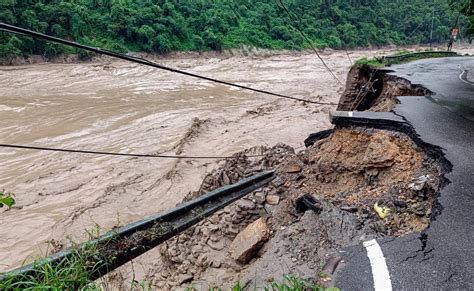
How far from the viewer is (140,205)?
8.63 m

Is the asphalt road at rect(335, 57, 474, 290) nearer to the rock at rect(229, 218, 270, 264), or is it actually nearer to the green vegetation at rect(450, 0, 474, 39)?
the rock at rect(229, 218, 270, 264)

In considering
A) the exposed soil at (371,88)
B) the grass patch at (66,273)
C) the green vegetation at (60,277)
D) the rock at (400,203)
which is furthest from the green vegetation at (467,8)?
the green vegetation at (60,277)

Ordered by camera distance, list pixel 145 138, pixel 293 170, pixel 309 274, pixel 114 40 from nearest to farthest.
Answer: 1. pixel 309 274
2. pixel 293 170
3. pixel 145 138
4. pixel 114 40

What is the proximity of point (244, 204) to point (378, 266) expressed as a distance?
116 inches

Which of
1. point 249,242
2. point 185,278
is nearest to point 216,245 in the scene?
point 185,278

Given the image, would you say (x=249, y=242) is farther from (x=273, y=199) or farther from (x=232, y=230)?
(x=273, y=199)

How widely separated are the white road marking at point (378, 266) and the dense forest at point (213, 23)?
1771 cm

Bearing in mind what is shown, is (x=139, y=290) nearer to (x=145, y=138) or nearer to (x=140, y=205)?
(x=140, y=205)

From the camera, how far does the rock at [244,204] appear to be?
5.66 meters

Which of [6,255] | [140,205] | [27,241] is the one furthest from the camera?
[140,205]

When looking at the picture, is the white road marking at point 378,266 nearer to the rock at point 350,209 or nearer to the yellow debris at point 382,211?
the yellow debris at point 382,211

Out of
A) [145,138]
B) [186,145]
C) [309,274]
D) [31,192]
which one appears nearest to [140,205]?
[31,192]

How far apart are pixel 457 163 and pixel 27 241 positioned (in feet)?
26.5

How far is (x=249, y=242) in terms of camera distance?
4.82 m
